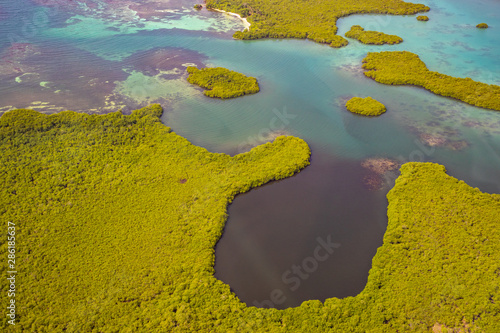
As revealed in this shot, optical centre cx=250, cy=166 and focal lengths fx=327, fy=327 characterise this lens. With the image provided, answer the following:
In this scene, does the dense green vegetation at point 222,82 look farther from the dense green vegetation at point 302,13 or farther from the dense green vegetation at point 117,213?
the dense green vegetation at point 302,13

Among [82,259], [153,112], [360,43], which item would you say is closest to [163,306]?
[82,259]

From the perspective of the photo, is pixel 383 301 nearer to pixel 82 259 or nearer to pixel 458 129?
pixel 82 259

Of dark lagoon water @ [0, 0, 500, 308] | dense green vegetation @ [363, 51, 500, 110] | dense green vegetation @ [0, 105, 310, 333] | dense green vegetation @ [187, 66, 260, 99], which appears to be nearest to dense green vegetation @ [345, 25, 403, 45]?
dark lagoon water @ [0, 0, 500, 308]

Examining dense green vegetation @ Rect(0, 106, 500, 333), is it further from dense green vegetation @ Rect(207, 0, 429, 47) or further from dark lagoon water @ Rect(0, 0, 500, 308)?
dense green vegetation @ Rect(207, 0, 429, 47)

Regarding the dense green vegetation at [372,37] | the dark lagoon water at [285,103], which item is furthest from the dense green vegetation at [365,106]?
the dense green vegetation at [372,37]

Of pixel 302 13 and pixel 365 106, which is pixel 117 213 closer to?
pixel 365 106

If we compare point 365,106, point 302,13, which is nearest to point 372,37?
point 302,13
